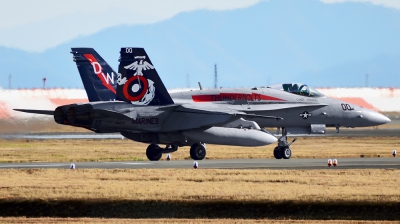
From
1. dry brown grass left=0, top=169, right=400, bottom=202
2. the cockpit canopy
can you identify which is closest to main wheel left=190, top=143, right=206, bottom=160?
the cockpit canopy

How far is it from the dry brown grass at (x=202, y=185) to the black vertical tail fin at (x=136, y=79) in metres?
6.86

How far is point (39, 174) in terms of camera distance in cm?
2844

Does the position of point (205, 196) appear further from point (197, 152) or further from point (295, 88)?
point (295, 88)

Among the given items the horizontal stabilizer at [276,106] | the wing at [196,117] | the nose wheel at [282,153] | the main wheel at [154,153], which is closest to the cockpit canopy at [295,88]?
the horizontal stabilizer at [276,106]

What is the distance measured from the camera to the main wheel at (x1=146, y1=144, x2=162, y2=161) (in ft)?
124

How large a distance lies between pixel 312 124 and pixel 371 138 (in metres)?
19.0

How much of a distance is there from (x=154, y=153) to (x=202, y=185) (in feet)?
43.4

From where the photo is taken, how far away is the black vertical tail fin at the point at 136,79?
36.1 metres

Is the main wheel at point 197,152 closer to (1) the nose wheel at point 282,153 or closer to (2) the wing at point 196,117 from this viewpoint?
(2) the wing at point 196,117

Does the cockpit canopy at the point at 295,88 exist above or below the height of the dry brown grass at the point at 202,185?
above

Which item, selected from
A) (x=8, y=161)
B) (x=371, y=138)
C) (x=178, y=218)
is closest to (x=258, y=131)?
(x=8, y=161)

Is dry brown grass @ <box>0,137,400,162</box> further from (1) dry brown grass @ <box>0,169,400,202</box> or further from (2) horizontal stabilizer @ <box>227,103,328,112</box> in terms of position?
(1) dry brown grass @ <box>0,169,400,202</box>

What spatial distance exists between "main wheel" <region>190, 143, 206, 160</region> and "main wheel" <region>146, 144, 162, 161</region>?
4.71 ft

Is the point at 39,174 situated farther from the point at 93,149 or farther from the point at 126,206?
the point at 93,149
